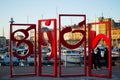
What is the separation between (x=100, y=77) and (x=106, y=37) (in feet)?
8.33

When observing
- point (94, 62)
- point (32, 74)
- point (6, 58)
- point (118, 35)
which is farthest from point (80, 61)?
point (118, 35)

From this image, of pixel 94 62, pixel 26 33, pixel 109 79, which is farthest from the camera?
Answer: pixel 94 62

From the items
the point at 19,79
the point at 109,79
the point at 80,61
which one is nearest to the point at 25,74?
the point at 19,79

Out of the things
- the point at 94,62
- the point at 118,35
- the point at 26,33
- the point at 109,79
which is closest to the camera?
the point at 109,79

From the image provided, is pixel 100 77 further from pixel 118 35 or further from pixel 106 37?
pixel 118 35

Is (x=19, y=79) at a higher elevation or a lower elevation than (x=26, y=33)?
lower

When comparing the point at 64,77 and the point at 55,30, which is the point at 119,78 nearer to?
the point at 64,77

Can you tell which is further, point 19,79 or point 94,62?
point 94,62

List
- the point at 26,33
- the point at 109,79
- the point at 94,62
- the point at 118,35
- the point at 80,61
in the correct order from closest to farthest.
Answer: the point at 109,79, the point at 26,33, the point at 94,62, the point at 80,61, the point at 118,35

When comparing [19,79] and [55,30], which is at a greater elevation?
[55,30]

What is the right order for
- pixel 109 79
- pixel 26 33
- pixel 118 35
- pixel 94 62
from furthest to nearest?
1. pixel 118 35
2. pixel 94 62
3. pixel 26 33
4. pixel 109 79

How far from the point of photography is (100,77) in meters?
21.0

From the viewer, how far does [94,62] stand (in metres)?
25.4

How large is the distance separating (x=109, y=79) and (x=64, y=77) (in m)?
2.81
